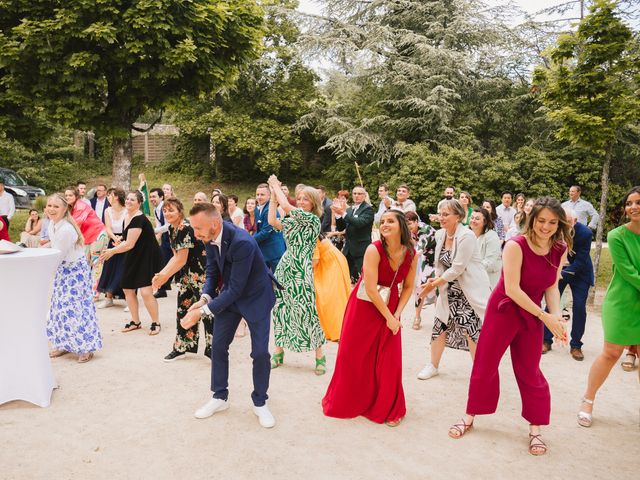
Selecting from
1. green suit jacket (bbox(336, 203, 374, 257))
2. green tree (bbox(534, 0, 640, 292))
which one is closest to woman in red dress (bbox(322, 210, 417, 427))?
green suit jacket (bbox(336, 203, 374, 257))

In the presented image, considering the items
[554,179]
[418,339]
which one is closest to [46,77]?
[418,339]

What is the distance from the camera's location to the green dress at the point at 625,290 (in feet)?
13.6

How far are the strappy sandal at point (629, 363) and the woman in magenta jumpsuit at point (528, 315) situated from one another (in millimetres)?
2617

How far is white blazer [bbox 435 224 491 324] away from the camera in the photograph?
486 cm

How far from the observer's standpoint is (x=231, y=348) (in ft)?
20.7

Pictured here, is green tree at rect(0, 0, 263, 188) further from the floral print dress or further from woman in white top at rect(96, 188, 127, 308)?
the floral print dress

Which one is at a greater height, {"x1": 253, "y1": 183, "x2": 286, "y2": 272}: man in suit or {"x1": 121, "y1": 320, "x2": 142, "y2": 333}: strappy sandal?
{"x1": 253, "y1": 183, "x2": 286, "y2": 272}: man in suit

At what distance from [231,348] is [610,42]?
8017 millimetres

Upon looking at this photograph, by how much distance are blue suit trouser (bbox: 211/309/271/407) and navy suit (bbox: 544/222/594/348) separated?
4.03 m

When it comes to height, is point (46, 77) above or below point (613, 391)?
above

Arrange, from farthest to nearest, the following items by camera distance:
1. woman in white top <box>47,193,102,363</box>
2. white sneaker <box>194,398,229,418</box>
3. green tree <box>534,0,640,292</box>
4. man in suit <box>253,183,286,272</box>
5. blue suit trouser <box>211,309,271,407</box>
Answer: green tree <box>534,0,640,292</box> < man in suit <box>253,183,286,272</box> < woman in white top <box>47,193,102,363</box> < white sneaker <box>194,398,229,418</box> < blue suit trouser <box>211,309,271,407</box>

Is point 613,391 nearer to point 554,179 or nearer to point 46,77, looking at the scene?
point 46,77

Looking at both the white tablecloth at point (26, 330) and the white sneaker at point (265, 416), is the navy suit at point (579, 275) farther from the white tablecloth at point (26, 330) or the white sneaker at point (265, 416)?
the white tablecloth at point (26, 330)

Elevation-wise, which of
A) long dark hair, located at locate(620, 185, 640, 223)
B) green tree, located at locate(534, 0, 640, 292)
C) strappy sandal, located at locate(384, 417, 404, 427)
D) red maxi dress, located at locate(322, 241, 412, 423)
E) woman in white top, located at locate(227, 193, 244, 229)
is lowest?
strappy sandal, located at locate(384, 417, 404, 427)
